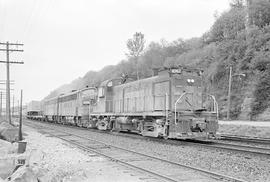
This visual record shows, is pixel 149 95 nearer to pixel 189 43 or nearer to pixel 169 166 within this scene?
pixel 169 166

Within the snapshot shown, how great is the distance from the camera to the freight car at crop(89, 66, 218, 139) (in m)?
15.1

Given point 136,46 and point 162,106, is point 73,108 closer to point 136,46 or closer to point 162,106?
point 162,106

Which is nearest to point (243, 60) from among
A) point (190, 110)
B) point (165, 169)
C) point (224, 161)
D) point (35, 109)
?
point (190, 110)

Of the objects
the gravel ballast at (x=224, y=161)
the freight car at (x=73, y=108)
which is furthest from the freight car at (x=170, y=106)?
the freight car at (x=73, y=108)

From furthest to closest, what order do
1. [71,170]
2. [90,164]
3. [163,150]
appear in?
[163,150] < [90,164] < [71,170]

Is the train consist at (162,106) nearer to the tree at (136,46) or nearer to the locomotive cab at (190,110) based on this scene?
the locomotive cab at (190,110)

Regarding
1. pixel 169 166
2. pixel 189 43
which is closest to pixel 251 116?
pixel 169 166

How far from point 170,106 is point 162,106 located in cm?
70

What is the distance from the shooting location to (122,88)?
22.0m

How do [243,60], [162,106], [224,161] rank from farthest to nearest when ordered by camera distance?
[243,60] → [162,106] → [224,161]

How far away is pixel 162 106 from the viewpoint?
16641 millimetres

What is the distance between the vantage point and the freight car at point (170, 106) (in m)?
15.1

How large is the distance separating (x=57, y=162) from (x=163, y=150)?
420 cm

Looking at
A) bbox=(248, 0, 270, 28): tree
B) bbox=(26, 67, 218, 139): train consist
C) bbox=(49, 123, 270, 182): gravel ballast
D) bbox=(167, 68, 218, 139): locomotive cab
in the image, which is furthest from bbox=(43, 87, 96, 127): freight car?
bbox=(248, 0, 270, 28): tree
